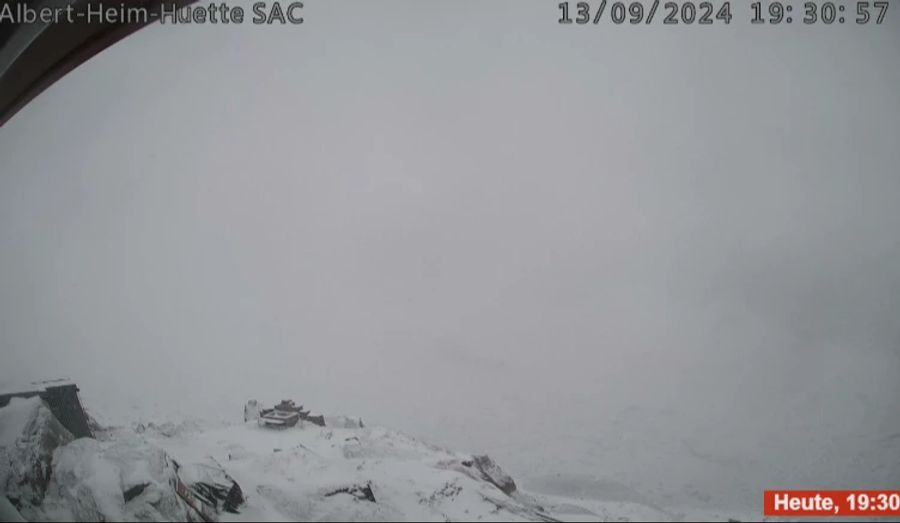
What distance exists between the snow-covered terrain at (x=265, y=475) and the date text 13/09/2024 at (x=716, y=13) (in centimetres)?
328

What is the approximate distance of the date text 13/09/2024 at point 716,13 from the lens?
3.34 m

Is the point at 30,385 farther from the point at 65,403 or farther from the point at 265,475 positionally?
the point at 265,475

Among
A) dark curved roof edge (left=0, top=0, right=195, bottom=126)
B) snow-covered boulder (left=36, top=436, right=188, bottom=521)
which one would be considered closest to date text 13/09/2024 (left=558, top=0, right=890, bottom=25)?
dark curved roof edge (left=0, top=0, right=195, bottom=126)

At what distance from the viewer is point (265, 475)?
3404 millimetres

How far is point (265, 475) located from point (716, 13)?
14.9 ft

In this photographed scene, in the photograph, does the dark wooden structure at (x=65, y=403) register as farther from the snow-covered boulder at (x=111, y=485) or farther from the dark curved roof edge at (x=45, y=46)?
the dark curved roof edge at (x=45, y=46)

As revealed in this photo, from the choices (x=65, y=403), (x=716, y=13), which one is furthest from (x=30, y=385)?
(x=716, y=13)

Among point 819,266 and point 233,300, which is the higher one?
point 819,266

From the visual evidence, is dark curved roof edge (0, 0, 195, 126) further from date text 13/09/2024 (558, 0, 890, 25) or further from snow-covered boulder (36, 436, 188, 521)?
date text 13/09/2024 (558, 0, 890, 25)

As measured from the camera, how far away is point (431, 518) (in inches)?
125

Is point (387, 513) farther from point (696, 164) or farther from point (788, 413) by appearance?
point (696, 164)

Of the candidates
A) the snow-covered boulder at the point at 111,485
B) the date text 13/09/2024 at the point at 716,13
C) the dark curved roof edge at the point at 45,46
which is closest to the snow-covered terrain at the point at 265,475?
the snow-covered boulder at the point at 111,485

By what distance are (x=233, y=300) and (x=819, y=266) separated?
412 cm

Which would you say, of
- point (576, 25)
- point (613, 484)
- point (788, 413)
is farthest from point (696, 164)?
point (613, 484)
